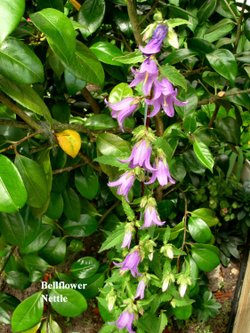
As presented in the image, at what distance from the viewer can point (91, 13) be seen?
838 millimetres

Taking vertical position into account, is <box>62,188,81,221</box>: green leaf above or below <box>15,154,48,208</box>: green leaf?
below

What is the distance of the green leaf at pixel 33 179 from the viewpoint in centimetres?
73

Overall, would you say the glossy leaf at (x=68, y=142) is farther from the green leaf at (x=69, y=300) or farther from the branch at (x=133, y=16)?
the green leaf at (x=69, y=300)

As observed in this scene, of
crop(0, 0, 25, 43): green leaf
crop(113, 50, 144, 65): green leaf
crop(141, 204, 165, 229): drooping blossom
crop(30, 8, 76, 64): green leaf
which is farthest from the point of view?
crop(141, 204, 165, 229): drooping blossom

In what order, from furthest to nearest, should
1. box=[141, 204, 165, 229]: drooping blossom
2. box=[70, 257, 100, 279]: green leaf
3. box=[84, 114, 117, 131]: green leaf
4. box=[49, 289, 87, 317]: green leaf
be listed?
1. box=[70, 257, 100, 279]: green leaf
2. box=[49, 289, 87, 317]: green leaf
3. box=[84, 114, 117, 131]: green leaf
4. box=[141, 204, 165, 229]: drooping blossom

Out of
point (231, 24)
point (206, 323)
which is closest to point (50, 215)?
point (231, 24)

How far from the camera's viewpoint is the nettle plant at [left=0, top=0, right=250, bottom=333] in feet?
2.08

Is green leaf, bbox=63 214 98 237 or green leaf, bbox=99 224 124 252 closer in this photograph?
green leaf, bbox=99 224 124 252

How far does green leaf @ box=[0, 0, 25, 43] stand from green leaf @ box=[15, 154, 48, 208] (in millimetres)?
334

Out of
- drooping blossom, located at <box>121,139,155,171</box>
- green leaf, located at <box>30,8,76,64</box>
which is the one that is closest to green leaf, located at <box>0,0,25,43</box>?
green leaf, located at <box>30,8,76,64</box>

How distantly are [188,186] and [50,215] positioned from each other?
489 millimetres

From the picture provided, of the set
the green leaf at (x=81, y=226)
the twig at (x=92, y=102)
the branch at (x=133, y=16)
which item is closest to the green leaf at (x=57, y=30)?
the branch at (x=133, y=16)

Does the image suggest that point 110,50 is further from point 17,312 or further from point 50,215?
point 17,312

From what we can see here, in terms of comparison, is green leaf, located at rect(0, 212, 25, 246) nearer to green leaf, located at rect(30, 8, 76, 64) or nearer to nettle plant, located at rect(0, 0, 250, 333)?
nettle plant, located at rect(0, 0, 250, 333)
